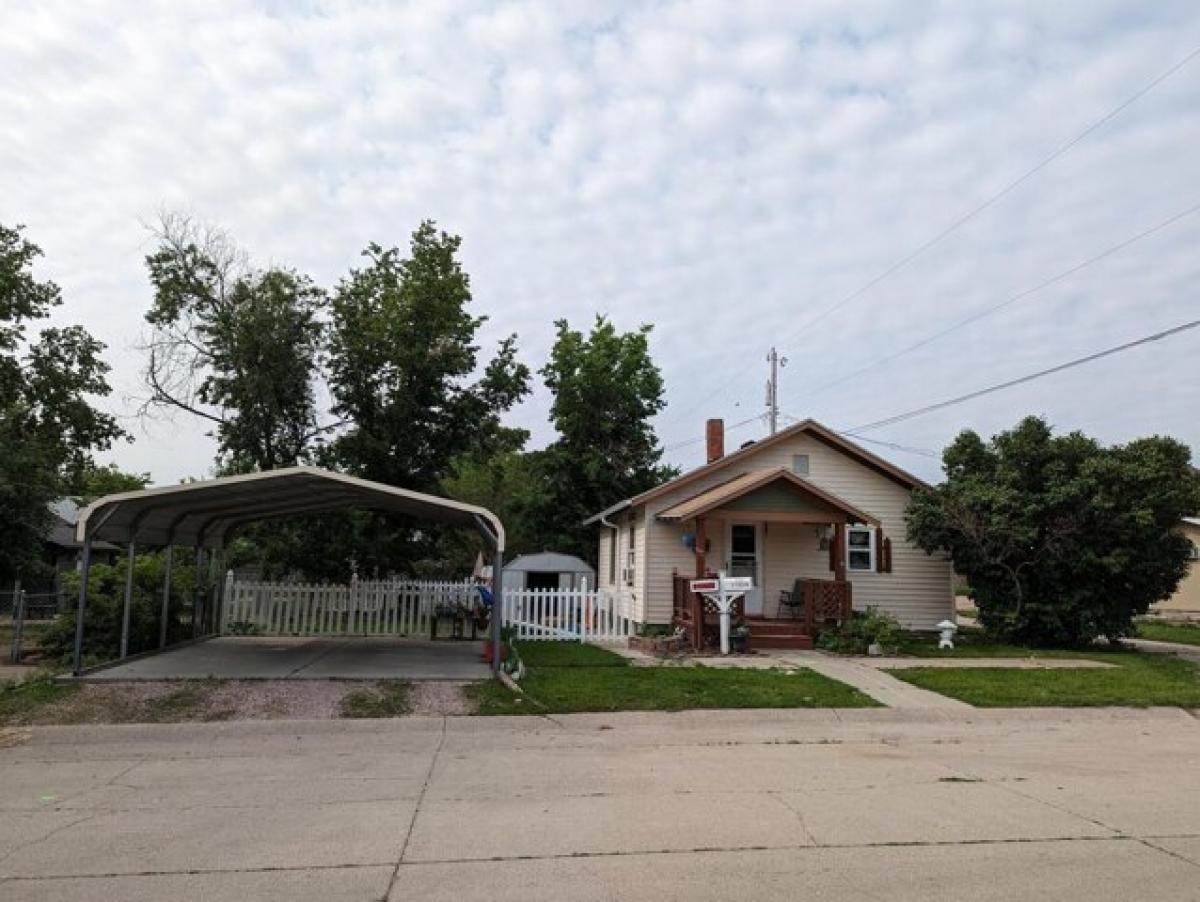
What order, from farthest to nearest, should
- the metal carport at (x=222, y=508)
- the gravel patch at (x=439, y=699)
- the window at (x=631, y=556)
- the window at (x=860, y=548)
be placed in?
1. the window at (x=631, y=556)
2. the window at (x=860, y=548)
3. the metal carport at (x=222, y=508)
4. the gravel patch at (x=439, y=699)

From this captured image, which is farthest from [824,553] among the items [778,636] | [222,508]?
[222,508]

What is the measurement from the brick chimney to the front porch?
4.37 m

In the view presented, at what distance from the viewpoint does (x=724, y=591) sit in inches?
663

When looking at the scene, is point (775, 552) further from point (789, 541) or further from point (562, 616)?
point (562, 616)

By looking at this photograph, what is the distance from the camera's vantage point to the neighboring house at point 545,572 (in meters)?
27.9

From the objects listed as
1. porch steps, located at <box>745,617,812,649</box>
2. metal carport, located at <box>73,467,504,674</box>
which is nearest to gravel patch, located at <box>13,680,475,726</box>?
metal carport, located at <box>73,467,504,674</box>

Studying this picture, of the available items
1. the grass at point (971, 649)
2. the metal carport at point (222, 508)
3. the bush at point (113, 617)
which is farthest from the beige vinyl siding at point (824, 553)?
the bush at point (113, 617)

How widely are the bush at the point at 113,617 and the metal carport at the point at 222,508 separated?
0.38 metres

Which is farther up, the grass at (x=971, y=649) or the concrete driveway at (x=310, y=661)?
the grass at (x=971, y=649)

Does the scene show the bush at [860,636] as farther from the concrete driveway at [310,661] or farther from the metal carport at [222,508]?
the metal carport at [222,508]

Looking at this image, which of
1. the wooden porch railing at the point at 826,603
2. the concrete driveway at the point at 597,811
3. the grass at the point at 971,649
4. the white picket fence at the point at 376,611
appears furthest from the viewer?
the white picket fence at the point at 376,611

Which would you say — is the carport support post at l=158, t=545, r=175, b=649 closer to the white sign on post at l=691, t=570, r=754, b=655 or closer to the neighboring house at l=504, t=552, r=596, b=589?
the white sign on post at l=691, t=570, r=754, b=655

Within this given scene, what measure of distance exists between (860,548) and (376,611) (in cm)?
1128

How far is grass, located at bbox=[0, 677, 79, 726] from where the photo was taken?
35.3 ft
